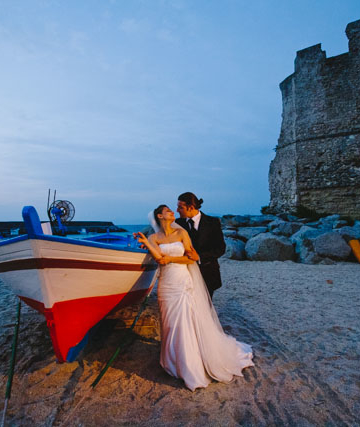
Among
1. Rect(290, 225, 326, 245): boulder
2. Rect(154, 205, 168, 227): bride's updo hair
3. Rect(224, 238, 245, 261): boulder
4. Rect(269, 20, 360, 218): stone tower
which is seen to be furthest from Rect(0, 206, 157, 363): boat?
Rect(269, 20, 360, 218): stone tower

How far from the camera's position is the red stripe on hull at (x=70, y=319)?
2.70m

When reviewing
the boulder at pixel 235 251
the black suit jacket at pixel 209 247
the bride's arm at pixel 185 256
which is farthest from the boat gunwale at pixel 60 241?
the boulder at pixel 235 251

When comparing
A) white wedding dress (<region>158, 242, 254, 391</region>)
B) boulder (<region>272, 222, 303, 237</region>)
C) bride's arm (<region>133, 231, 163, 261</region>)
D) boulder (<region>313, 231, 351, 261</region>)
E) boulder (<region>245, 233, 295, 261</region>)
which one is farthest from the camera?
boulder (<region>272, 222, 303, 237</region>)

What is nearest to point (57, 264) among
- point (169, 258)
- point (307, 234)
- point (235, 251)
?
point (169, 258)

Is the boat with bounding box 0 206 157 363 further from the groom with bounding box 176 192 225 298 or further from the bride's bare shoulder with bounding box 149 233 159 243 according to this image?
the groom with bounding box 176 192 225 298

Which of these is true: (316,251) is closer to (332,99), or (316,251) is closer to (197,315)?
(197,315)

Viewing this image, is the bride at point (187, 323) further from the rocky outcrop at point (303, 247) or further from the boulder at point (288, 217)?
the boulder at point (288, 217)

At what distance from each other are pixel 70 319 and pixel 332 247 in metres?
8.23

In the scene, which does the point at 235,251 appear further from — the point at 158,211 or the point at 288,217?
the point at 158,211

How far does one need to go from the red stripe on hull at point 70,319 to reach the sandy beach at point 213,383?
40 cm

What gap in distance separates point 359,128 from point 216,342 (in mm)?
15437

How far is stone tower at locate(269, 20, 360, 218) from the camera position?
14.1 m

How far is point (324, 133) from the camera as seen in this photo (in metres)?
14.9

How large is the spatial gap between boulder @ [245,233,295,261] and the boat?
6.99m
